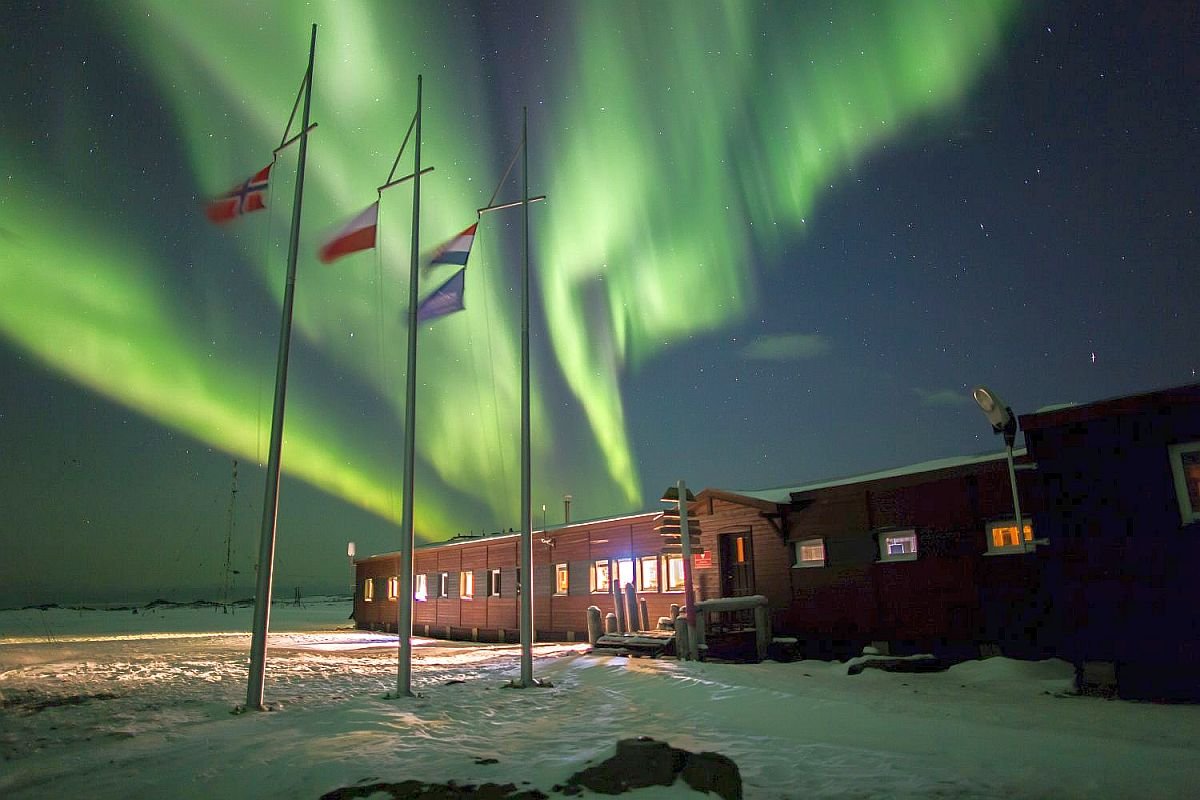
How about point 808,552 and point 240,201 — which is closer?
point 240,201

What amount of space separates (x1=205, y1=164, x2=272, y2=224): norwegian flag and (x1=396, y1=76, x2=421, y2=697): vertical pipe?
10.2ft

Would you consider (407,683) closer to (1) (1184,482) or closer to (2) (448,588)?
(1) (1184,482)

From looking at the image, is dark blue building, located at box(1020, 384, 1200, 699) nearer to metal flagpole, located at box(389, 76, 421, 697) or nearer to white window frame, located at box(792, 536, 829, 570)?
white window frame, located at box(792, 536, 829, 570)

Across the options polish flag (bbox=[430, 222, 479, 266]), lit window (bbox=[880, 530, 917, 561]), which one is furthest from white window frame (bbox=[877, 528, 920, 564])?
polish flag (bbox=[430, 222, 479, 266])

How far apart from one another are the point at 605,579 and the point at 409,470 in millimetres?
15585

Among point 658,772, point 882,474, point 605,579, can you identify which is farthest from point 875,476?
point 658,772

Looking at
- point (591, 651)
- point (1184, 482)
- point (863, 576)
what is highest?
point (1184, 482)

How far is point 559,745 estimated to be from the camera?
9.41 meters

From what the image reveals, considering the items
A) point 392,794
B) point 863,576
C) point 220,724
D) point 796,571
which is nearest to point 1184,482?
point 863,576

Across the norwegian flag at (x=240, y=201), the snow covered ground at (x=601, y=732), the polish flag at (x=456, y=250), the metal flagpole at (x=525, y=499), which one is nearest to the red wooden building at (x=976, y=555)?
the snow covered ground at (x=601, y=732)

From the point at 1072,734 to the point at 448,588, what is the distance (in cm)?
3150

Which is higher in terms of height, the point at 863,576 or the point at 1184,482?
the point at 1184,482

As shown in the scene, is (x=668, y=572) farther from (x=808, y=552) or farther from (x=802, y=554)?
(x=808, y=552)

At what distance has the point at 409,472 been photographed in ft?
45.8
